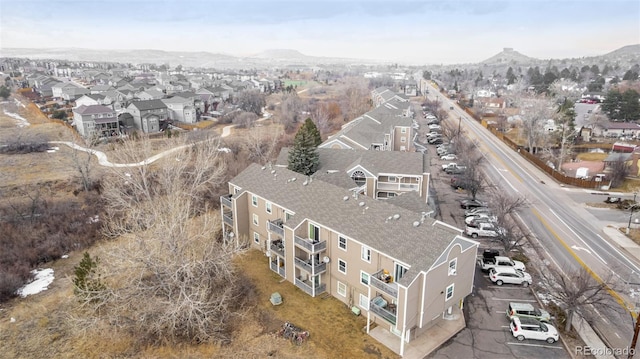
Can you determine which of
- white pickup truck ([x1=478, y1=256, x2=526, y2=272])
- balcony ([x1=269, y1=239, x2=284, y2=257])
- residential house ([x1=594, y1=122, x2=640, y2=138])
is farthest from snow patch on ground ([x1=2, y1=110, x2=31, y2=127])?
residential house ([x1=594, y1=122, x2=640, y2=138])

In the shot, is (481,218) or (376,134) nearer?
(481,218)

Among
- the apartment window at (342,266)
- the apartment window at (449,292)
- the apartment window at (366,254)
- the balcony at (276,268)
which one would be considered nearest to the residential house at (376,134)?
the balcony at (276,268)

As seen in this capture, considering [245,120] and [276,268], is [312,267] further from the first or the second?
[245,120]

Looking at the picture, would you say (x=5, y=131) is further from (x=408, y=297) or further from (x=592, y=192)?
(x=592, y=192)

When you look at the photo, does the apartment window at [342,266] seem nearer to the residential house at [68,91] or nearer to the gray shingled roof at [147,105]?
the gray shingled roof at [147,105]

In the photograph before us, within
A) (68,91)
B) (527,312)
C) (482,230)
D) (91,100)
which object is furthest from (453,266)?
(68,91)

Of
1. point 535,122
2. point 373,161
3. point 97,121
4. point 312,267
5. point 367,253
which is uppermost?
point 535,122

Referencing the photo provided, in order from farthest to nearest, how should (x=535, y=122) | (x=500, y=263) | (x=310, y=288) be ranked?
1. (x=535, y=122)
2. (x=500, y=263)
3. (x=310, y=288)

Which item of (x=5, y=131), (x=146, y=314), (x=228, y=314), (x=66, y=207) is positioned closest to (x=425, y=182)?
(x=228, y=314)
